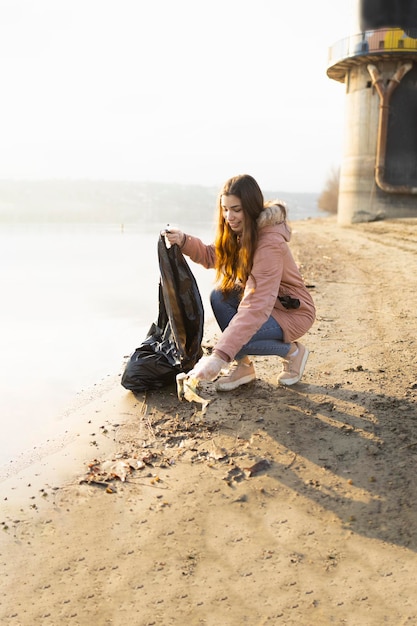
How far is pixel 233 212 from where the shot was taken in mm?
3416

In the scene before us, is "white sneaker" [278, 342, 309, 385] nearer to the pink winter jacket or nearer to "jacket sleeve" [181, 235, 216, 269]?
the pink winter jacket

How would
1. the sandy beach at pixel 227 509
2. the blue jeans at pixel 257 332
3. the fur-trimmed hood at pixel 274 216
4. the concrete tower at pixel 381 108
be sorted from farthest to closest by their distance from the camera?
the concrete tower at pixel 381 108 → the blue jeans at pixel 257 332 → the fur-trimmed hood at pixel 274 216 → the sandy beach at pixel 227 509

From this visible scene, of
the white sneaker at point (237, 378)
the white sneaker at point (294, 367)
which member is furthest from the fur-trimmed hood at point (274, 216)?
the white sneaker at point (237, 378)

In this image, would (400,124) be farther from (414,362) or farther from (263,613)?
(263,613)

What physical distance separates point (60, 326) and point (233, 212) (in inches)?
157

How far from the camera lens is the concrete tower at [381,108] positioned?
57.8 feet

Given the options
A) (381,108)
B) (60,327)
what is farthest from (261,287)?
(381,108)

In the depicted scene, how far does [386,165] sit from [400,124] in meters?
1.27

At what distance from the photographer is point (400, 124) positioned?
18266 mm

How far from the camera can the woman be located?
336 cm

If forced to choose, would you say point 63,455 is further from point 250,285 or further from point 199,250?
point 199,250

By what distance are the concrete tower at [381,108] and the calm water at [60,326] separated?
28.3ft

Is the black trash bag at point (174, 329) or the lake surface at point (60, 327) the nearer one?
the black trash bag at point (174, 329)

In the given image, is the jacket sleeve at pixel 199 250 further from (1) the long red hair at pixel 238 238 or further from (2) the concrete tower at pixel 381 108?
(2) the concrete tower at pixel 381 108
